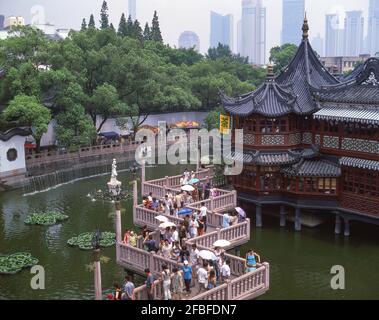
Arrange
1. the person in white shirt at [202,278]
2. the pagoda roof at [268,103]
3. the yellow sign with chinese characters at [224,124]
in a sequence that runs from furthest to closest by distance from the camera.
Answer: the yellow sign with chinese characters at [224,124], the pagoda roof at [268,103], the person in white shirt at [202,278]

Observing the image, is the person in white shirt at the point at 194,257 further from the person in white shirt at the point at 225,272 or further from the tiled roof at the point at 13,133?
the tiled roof at the point at 13,133

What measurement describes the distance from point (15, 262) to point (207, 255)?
11612 mm

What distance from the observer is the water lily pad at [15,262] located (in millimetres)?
26166

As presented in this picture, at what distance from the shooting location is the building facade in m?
30.6

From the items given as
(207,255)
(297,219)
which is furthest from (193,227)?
(297,219)

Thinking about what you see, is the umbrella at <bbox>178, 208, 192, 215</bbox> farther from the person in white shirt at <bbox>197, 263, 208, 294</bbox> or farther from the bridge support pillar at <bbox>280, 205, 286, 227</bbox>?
the bridge support pillar at <bbox>280, 205, 286, 227</bbox>

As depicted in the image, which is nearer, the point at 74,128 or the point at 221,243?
the point at 221,243

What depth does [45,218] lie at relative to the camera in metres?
34.8

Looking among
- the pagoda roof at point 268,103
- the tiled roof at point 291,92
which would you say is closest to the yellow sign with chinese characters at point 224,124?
the tiled roof at point 291,92

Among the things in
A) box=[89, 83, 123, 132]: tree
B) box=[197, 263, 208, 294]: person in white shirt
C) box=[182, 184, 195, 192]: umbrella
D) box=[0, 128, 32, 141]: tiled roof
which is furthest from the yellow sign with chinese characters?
box=[197, 263, 208, 294]: person in white shirt

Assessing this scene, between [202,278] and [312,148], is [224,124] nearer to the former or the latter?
[312,148]

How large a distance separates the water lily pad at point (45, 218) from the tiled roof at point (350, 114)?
1719 centimetres

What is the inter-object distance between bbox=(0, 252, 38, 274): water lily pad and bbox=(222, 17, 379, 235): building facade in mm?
13289

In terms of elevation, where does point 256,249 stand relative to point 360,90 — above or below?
below
